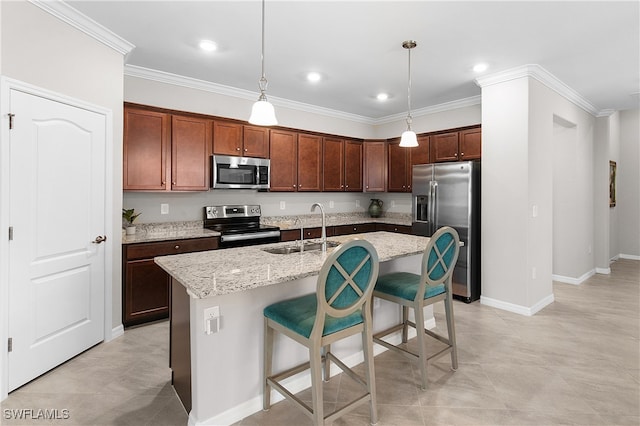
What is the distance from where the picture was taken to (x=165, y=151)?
Answer: 376cm

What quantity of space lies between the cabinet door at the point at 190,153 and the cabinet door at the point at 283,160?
0.93 meters

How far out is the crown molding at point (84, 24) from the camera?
248cm

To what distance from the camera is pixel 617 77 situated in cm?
402

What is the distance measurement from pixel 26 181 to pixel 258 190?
8.37ft

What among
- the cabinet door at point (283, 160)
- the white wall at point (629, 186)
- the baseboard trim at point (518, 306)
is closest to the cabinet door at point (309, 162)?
the cabinet door at point (283, 160)

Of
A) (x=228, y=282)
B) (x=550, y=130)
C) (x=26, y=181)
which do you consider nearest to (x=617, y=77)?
(x=550, y=130)

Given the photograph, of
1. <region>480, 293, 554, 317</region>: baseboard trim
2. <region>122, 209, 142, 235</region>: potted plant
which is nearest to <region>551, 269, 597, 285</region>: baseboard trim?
<region>480, 293, 554, 317</region>: baseboard trim

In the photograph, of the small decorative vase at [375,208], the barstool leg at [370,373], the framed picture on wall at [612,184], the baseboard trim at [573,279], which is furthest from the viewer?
the framed picture on wall at [612,184]

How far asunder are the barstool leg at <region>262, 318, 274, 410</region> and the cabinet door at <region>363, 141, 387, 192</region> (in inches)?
160

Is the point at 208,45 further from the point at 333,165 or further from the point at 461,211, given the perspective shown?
the point at 461,211

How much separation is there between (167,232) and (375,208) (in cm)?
347

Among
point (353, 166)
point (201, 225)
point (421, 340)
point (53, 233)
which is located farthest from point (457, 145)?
point (53, 233)

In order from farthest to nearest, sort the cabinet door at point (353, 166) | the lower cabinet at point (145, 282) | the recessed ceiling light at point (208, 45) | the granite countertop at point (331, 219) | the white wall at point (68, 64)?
the cabinet door at point (353, 166) → the granite countertop at point (331, 219) → the lower cabinet at point (145, 282) → the recessed ceiling light at point (208, 45) → the white wall at point (68, 64)

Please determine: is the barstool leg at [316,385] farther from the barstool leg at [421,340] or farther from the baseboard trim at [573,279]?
the baseboard trim at [573,279]
